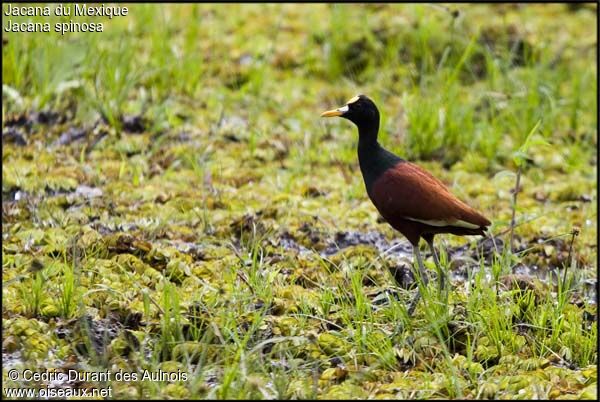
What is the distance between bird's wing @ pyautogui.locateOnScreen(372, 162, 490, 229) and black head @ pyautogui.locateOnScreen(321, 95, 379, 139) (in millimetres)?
310

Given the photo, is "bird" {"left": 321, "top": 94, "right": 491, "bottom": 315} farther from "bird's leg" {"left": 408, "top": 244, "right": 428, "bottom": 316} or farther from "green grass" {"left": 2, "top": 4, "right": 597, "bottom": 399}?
"green grass" {"left": 2, "top": 4, "right": 597, "bottom": 399}

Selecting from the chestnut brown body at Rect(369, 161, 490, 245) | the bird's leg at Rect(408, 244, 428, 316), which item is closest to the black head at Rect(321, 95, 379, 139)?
the chestnut brown body at Rect(369, 161, 490, 245)

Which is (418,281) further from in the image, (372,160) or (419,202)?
(372,160)

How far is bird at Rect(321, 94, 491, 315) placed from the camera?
4.54 meters

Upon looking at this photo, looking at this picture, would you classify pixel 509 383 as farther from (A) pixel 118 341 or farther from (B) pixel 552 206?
(B) pixel 552 206

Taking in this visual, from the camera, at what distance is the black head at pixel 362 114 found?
4.87 metres

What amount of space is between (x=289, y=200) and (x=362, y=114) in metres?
1.35

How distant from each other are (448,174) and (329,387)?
3.00 metres

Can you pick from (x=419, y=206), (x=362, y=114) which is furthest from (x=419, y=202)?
(x=362, y=114)

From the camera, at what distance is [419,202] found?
178 inches

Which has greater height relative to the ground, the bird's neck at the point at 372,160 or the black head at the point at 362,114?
the black head at the point at 362,114

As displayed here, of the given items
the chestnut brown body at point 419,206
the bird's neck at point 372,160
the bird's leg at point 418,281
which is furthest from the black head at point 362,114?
the bird's leg at point 418,281

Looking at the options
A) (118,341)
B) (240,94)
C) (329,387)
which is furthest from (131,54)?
(329,387)

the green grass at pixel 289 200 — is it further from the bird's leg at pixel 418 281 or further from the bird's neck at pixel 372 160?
the bird's neck at pixel 372 160
